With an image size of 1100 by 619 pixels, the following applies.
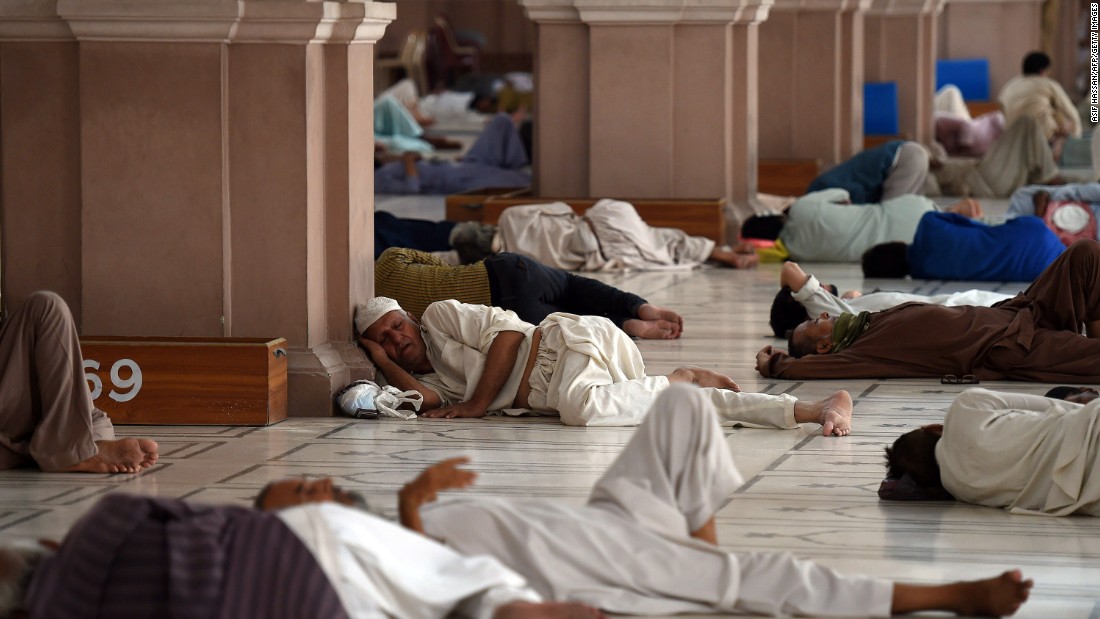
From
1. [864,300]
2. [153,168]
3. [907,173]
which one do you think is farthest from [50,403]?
[907,173]

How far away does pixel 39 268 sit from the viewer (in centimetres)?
586

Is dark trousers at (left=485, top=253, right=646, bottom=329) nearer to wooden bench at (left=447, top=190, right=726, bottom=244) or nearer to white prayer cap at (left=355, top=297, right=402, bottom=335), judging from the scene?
white prayer cap at (left=355, top=297, right=402, bottom=335)

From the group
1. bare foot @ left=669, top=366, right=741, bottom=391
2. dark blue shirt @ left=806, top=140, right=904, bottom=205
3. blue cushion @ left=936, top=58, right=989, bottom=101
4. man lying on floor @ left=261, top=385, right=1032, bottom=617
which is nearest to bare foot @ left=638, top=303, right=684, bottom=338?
bare foot @ left=669, top=366, right=741, bottom=391

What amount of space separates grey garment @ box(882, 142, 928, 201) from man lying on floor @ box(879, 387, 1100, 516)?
7.26 meters

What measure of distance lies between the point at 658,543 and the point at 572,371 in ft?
7.06

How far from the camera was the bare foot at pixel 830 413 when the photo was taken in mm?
5367

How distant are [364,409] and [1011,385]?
235cm

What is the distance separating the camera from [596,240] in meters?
9.77

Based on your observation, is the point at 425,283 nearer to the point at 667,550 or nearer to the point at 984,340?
the point at 984,340

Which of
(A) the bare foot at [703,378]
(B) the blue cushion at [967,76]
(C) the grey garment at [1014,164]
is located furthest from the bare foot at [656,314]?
(B) the blue cushion at [967,76]

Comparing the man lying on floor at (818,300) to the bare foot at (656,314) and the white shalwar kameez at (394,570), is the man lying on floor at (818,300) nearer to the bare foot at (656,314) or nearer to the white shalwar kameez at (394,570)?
the bare foot at (656,314)

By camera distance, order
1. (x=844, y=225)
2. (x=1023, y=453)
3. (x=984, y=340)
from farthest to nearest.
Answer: (x=844, y=225) < (x=984, y=340) < (x=1023, y=453)

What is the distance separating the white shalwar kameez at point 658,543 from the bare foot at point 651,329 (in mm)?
3758

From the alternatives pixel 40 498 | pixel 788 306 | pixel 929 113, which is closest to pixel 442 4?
pixel 929 113
